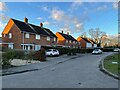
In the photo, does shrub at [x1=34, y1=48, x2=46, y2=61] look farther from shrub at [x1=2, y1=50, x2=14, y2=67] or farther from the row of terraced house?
the row of terraced house

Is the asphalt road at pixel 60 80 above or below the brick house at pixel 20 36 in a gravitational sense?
below

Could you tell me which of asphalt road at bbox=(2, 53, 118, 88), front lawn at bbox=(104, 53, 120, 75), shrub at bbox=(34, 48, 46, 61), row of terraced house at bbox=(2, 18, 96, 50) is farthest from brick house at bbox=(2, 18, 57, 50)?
asphalt road at bbox=(2, 53, 118, 88)

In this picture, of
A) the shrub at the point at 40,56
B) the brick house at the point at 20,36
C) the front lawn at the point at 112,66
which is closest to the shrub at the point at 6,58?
the shrub at the point at 40,56

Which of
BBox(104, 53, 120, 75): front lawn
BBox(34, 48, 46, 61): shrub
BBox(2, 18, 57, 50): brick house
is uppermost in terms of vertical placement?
BBox(2, 18, 57, 50): brick house

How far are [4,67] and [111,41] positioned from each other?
103m

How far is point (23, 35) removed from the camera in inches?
1740

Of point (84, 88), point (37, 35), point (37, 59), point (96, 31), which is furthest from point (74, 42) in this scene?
point (84, 88)

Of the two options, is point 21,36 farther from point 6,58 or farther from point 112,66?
point 112,66

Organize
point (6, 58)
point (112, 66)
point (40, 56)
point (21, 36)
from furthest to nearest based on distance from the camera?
point (21, 36) < point (40, 56) < point (6, 58) < point (112, 66)

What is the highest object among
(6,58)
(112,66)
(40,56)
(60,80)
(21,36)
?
(21,36)

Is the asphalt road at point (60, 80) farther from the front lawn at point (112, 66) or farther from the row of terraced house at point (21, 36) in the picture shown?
the row of terraced house at point (21, 36)

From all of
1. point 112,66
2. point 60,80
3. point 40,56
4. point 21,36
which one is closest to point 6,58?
point 40,56

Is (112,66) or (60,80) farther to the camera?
(112,66)

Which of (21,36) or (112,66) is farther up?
(21,36)
